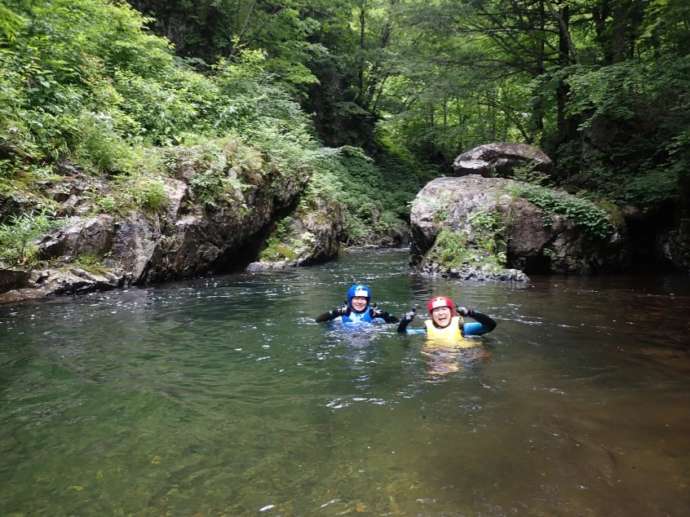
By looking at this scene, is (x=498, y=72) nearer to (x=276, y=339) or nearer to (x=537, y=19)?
(x=537, y=19)

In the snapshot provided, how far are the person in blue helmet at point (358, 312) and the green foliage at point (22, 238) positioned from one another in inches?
196

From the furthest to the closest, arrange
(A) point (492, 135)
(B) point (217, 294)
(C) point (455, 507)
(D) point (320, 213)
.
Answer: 1. (A) point (492, 135)
2. (D) point (320, 213)
3. (B) point (217, 294)
4. (C) point (455, 507)

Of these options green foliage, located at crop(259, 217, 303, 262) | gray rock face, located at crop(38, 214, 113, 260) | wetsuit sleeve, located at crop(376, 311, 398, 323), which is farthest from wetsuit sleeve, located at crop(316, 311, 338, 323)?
green foliage, located at crop(259, 217, 303, 262)

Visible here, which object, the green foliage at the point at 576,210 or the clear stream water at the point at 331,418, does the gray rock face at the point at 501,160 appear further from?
the clear stream water at the point at 331,418

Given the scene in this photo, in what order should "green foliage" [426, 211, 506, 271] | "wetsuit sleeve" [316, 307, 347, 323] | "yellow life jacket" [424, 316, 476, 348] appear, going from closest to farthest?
"yellow life jacket" [424, 316, 476, 348] < "wetsuit sleeve" [316, 307, 347, 323] < "green foliage" [426, 211, 506, 271]

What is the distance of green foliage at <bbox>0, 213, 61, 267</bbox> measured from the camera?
27.1ft

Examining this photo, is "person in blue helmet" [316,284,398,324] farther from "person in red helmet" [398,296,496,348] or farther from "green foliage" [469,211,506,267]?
"green foliage" [469,211,506,267]

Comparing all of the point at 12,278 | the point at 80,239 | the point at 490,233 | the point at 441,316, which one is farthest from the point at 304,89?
the point at 441,316

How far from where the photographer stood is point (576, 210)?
45.0 feet

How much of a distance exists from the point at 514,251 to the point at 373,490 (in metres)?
11.6

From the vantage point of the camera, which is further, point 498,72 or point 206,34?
point 206,34

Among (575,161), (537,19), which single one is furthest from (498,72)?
(575,161)

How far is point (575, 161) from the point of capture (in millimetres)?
18547

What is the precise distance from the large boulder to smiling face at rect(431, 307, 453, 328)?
6627mm
